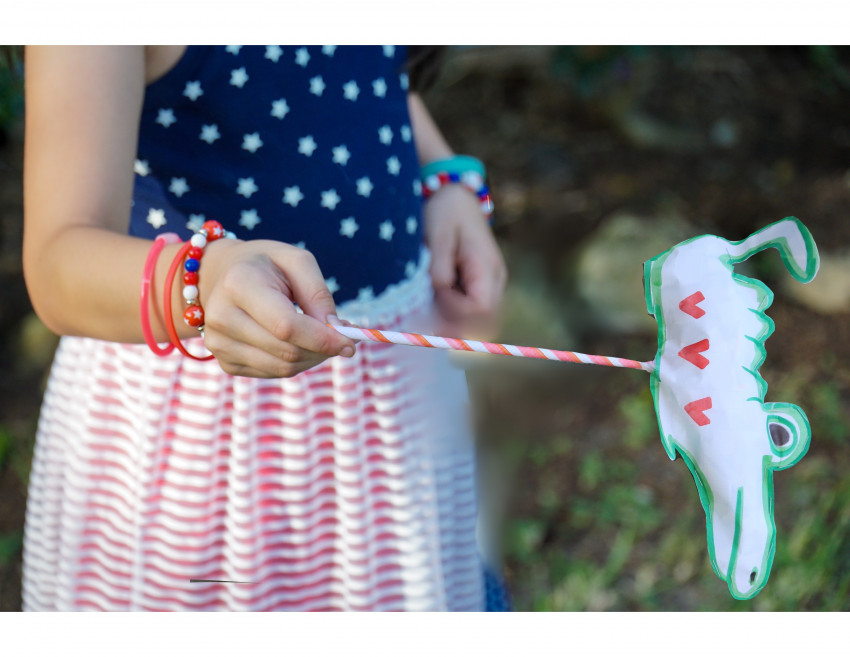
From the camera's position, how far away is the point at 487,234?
79 cm

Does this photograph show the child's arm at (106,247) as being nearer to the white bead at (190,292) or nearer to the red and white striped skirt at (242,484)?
the white bead at (190,292)

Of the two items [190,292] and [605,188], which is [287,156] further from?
[605,188]

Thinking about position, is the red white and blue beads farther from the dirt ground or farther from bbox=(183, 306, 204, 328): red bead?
the dirt ground

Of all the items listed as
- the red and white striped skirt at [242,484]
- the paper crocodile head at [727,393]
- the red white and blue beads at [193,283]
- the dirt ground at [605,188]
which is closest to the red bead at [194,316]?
the red white and blue beads at [193,283]

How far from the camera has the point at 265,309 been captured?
1.37 feet

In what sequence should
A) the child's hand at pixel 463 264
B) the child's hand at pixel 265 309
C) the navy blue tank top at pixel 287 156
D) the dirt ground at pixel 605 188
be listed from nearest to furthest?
1. the child's hand at pixel 265 309
2. the navy blue tank top at pixel 287 156
3. the child's hand at pixel 463 264
4. the dirt ground at pixel 605 188

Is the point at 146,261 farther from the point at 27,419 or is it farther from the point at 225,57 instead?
the point at 27,419

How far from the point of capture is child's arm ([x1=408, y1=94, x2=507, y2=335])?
747 mm

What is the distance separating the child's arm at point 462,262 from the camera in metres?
0.75

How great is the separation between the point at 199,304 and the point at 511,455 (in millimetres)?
954

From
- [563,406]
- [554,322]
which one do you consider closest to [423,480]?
[563,406]

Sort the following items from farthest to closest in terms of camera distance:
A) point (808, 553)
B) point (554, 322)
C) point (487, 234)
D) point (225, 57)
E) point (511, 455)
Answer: point (554, 322)
point (511, 455)
point (808, 553)
point (487, 234)
point (225, 57)

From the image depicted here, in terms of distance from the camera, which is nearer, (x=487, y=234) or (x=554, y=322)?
(x=487, y=234)

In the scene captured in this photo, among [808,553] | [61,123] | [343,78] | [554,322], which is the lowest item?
[808,553]
